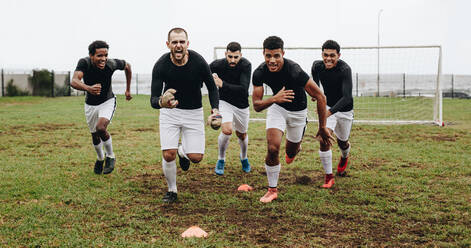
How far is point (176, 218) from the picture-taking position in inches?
199

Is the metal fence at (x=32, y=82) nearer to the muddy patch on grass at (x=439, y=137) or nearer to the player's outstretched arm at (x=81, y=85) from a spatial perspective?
the player's outstretched arm at (x=81, y=85)

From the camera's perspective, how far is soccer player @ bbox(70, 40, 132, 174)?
23.5 ft

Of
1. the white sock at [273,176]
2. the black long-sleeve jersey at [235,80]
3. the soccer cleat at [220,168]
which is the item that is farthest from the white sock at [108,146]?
the white sock at [273,176]

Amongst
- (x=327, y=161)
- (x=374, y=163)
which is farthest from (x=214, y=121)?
(x=374, y=163)

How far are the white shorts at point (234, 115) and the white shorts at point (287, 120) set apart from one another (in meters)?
1.80

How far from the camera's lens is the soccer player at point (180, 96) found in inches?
212

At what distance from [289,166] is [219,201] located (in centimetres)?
273

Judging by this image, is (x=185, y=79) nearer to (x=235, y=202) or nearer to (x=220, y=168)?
(x=235, y=202)

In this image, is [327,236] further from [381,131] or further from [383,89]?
[383,89]

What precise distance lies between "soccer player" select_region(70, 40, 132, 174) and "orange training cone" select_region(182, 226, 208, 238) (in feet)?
11.6

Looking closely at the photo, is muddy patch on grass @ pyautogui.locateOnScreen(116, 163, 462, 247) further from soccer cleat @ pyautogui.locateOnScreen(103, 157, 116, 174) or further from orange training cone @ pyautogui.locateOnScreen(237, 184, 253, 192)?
soccer cleat @ pyautogui.locateOnScreen(103, 157, 116, 174)

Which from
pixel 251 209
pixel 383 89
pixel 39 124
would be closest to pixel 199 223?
pixel 251 209

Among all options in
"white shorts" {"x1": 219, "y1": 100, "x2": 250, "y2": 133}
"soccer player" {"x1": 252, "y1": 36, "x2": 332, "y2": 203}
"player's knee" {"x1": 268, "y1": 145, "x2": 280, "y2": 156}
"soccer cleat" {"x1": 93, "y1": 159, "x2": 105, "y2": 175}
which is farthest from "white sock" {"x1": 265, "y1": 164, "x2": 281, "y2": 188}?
"soccer cleat" {"x1": 93, "y1": 159, "x2": 105, "y2": 175}

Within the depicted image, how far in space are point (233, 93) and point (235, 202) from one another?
2.56 meters
